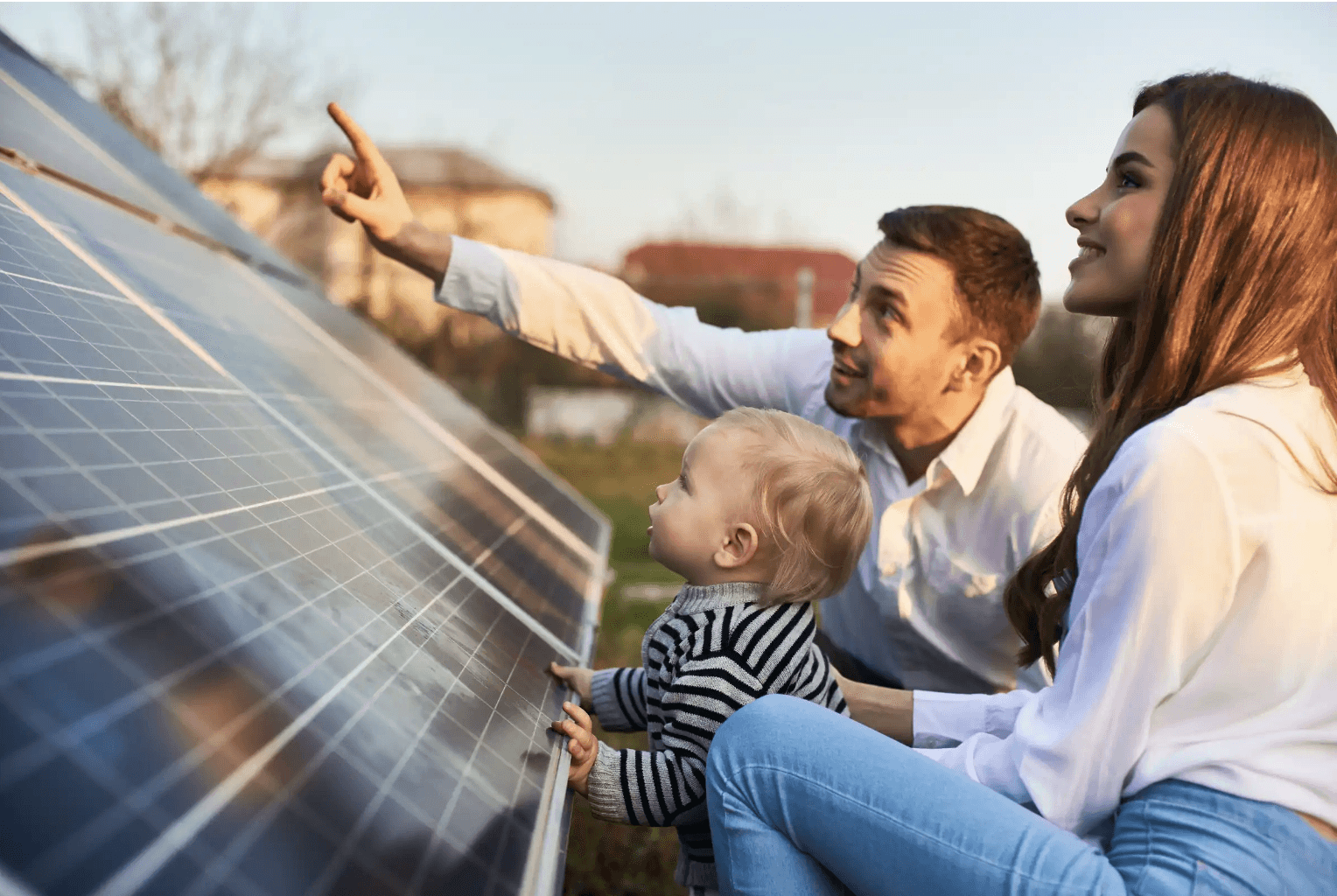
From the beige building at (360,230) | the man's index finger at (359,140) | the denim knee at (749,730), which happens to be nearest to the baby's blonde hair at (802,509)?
the denim knee at (749,730)

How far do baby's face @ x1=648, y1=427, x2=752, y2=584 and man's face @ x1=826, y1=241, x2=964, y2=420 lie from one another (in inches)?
46.2

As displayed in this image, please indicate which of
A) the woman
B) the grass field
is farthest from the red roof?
the woman

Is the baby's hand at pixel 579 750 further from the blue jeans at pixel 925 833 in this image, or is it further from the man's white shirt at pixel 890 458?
the man's white shirt at pixel 890 458

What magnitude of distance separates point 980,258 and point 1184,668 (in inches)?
76.1

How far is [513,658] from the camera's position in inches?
82.6

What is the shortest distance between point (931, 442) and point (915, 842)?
1888 millimetres

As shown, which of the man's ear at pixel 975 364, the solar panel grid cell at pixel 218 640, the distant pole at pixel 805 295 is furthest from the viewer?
the distant pole at pixel 805 295

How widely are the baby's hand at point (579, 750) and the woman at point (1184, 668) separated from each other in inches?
9.3

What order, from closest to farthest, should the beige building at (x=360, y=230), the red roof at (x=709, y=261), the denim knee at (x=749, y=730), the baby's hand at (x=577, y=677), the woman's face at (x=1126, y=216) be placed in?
1. the denim knee at (x=749, y=730)
2. the woman's face at (x=1126, y=216)
3. the baby's hand at (x=577, y=677)
4. the beige building at (x=360, y=230)
5. the red roof at (x=709, y=261)

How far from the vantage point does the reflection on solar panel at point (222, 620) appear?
3.23 feet

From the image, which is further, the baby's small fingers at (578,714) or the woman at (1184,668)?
the baby's small fingers at (578,714)

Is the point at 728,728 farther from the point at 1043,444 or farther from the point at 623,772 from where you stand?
the point at 1043,444

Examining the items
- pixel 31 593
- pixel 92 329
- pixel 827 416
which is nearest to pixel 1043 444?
pixel 827 416

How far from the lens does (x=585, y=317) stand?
12.0 ft
